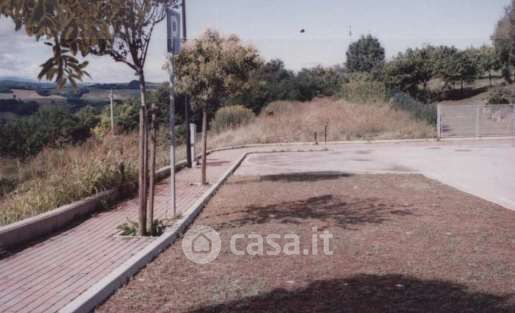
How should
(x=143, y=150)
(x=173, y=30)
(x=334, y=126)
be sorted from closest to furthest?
(x=143, y=150) < (x=173, y=30) < (x=334, y=126)

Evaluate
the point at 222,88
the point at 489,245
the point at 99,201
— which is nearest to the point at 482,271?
the point at 489,245

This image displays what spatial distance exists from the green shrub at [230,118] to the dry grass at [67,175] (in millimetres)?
19849

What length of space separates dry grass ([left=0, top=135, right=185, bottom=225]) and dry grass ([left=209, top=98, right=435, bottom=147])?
15.1 meters

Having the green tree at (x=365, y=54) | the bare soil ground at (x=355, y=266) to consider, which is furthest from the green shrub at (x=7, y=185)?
the green tree at (x=365, y=54)

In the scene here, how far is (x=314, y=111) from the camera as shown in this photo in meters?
34.3

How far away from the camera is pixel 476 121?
3016cm

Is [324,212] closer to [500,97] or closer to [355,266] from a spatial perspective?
[355,266]

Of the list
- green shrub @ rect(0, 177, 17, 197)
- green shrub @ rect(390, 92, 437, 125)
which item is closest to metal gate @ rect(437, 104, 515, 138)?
green shrub @ rect(390, 92, 437, 125)

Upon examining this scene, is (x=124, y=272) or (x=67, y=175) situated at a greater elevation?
(x=67, y=175)

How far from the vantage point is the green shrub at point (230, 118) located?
33.6 metres

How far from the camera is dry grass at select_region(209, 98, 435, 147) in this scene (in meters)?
29.9

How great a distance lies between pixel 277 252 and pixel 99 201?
14.5ft

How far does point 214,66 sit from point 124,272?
6773 millimetres

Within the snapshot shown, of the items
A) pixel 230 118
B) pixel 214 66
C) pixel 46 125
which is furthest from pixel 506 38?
pixel 214 66
